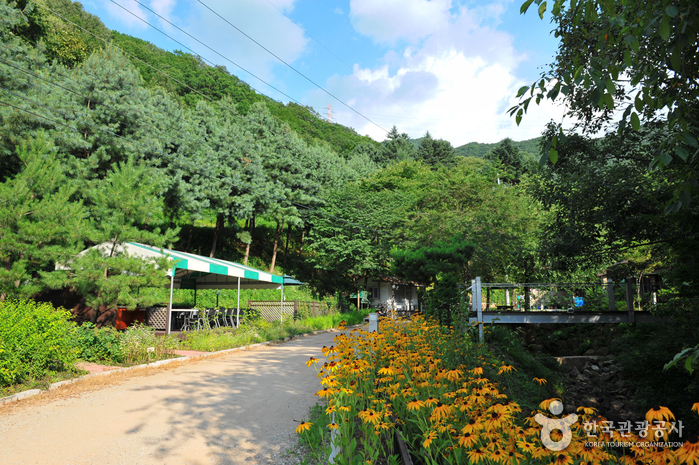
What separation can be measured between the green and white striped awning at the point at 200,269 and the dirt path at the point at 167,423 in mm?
4902

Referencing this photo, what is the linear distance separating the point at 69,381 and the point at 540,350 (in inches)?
471

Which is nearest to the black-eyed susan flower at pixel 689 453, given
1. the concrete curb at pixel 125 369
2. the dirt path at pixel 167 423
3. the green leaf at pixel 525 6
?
the green leaf at pixel 525 6

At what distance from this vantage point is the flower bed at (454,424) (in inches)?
82.0

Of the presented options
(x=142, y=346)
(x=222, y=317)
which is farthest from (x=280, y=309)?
(x=142, y=346)

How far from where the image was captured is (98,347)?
8.93 meters

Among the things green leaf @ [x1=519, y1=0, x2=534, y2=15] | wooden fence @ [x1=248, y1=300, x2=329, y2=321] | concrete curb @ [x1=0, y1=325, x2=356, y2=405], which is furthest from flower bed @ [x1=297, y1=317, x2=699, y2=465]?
wooden fence @ [x1=248, y1=300, x2=329, y2=321]

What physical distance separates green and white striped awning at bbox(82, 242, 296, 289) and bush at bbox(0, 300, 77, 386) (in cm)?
386

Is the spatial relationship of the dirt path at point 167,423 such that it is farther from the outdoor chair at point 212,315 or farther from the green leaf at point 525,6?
the outdoor chair at point 212,315

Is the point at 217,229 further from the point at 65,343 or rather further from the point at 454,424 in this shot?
the point at 454,424

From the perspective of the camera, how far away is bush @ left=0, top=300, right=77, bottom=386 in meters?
6.08

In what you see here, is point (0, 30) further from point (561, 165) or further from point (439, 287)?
point (561, 165)

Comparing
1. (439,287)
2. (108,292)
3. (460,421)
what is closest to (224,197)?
(108,292)

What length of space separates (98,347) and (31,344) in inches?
104

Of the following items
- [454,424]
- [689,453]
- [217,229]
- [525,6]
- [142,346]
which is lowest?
[142,346]
